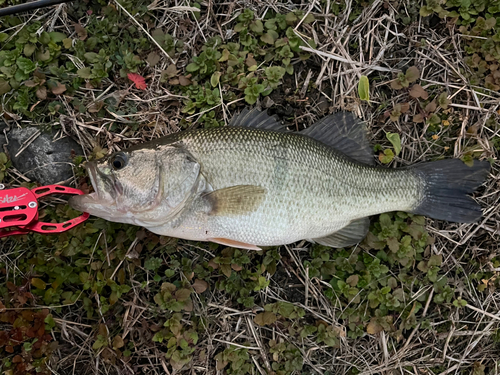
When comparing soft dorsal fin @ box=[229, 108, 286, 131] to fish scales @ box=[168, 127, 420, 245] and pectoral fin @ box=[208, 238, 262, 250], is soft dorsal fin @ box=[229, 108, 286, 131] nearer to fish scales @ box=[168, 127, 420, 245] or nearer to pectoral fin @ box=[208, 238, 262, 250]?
fish scales @ box=[168, 127, 420, 245]

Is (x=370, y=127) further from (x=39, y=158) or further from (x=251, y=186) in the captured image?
(x=39, y=158)

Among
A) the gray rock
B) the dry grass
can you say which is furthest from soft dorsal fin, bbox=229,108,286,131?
the gray rock

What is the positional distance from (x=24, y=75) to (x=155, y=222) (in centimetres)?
163

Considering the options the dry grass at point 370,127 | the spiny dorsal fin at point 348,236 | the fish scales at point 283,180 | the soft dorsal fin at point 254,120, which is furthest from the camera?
the dry grass at point 370,127

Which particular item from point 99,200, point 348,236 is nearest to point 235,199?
point 99,200

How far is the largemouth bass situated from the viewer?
7.54 ft

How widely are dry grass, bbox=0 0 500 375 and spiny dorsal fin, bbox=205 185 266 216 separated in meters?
0.62

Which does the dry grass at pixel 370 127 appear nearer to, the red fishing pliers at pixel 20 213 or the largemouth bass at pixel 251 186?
A: the largemouth bass at pixel 251 186

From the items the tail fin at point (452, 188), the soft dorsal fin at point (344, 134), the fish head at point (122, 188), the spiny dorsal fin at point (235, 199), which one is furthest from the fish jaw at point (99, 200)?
the tail fin at point (452, 188)

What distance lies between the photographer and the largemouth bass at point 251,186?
2299 mm

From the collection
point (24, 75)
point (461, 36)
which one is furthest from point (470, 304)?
point (24, 75)

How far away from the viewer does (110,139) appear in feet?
9.21

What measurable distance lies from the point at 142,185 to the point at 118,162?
0.71 feet

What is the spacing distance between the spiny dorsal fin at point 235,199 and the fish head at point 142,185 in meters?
0.12
